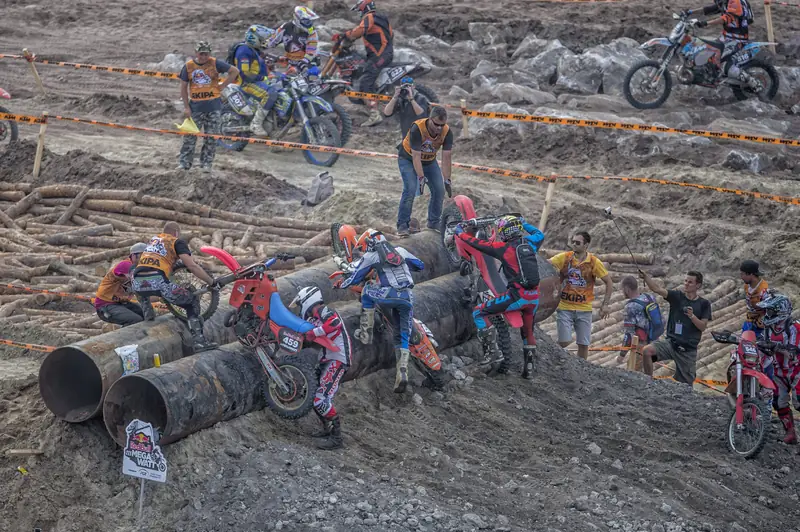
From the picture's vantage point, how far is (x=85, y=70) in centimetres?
2394

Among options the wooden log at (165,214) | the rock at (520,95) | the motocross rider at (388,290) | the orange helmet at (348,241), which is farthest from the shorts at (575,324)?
the rock at (520,95)

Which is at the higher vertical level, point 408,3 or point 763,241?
point 408,3

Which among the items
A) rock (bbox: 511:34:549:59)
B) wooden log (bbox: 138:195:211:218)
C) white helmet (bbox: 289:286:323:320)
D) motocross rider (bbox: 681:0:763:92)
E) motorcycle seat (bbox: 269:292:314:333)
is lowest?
wooden log (bbox: 138:195:211:218)

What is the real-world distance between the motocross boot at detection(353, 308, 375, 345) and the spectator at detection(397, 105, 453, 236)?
7.86 ft

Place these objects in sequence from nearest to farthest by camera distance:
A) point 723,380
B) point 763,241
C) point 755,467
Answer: point 755,467 < point 723,380 < point 763,241

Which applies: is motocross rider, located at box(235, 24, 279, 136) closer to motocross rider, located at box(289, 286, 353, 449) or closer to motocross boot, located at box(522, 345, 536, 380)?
motocross boot, located at box(522, 345, 536, 380)

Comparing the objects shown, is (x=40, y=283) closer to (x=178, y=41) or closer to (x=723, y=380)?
(x=723, y=380)

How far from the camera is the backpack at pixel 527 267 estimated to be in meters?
11.1

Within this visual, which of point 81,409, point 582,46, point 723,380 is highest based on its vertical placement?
point 582,46

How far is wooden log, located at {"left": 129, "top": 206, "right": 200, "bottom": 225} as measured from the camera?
51.0 ft

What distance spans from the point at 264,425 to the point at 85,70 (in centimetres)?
1653

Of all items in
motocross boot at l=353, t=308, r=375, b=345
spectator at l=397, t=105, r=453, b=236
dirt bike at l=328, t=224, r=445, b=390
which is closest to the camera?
motocross boot at l=353, t=308, r=375, b=345

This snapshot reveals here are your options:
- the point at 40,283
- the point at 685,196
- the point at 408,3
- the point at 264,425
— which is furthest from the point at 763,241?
the point at 408,3

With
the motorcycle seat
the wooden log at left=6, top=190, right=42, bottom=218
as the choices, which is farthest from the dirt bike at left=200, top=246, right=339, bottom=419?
the wooden log at left=6, top=190, right=42, bottom=218
